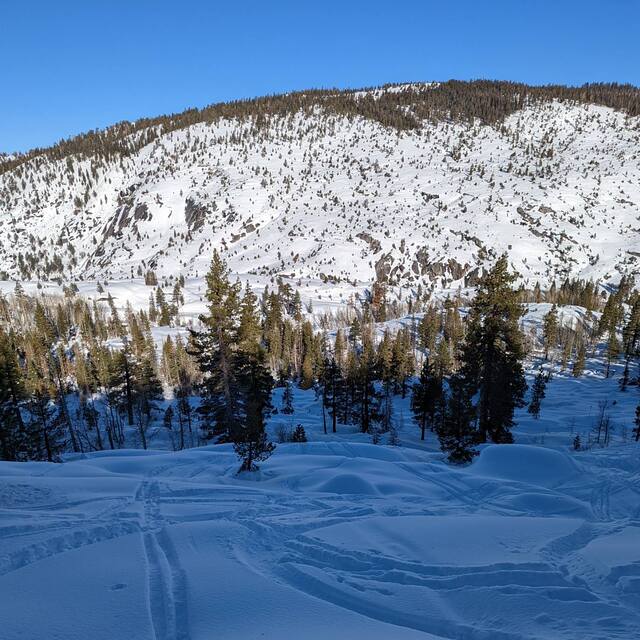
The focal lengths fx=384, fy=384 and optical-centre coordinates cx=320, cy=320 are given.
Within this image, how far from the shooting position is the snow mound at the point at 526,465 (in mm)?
14030

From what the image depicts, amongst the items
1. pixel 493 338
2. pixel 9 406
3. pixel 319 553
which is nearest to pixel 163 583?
pixel 319 553

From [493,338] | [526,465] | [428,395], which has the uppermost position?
[493,338]

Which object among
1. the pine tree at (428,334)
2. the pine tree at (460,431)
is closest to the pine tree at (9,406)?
the pine tree at (460,431)

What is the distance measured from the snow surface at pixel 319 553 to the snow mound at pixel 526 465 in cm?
9

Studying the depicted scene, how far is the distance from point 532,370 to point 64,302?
135 metres

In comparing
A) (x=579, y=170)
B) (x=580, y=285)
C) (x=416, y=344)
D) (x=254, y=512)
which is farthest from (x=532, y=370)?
(x=579, y=170)

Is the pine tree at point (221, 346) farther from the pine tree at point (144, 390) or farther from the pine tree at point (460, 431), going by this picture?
the pine tree at point (144, 390)

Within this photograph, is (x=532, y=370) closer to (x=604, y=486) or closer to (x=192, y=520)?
(x=604, y=486)

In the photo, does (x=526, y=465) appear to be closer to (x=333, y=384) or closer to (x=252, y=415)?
(x=252, y=415)

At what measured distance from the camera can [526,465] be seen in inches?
583

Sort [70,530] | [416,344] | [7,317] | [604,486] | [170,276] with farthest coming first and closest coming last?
[170,276], [7,317], [416,344], [604,486], [70,530]

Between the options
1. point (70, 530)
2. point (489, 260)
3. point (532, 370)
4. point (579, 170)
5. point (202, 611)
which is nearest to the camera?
point (202, 611)

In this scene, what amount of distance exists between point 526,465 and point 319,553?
10729mm

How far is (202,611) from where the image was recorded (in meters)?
5.84
